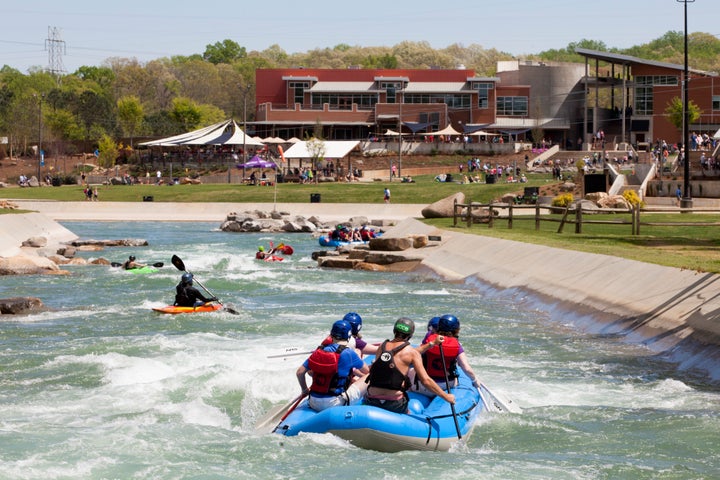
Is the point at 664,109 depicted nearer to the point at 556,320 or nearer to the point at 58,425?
the point at 556,320

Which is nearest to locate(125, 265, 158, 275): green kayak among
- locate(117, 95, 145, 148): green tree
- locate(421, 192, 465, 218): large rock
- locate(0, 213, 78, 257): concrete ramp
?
locate(0, 213, 78, 257): concrete ramp

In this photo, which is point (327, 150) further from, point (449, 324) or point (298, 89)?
point (449, 324)

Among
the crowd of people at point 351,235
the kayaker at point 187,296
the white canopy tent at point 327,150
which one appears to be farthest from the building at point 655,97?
the kayaker at point 187,296

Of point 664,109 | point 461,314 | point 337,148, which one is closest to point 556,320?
point 461,314

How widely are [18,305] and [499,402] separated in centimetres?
1482

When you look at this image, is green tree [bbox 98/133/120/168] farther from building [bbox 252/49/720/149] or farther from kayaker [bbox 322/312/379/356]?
kayaker [bbox 322/312/379/356]

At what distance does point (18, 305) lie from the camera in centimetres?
2666

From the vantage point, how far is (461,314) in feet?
88.1

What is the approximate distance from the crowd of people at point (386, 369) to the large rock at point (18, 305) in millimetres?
14221

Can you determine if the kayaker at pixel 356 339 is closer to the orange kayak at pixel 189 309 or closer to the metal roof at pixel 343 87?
the orange kayak at pixel 189 309

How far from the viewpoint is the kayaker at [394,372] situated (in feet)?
44.3

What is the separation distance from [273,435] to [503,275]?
1888cm

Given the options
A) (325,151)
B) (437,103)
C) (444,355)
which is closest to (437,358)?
(444,355)

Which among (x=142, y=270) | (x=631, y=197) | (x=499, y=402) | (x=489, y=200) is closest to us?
(x=499, y=402)
